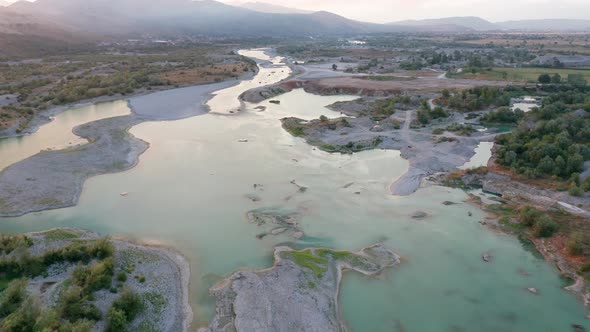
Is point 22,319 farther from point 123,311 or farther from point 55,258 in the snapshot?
point 55,258

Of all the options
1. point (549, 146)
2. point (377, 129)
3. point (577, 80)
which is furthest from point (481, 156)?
point (577, 80)

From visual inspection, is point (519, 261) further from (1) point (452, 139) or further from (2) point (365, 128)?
(2) point (365, 128)

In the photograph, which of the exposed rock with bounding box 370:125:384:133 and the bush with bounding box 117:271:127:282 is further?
the exposed rock with bounding box 370:125:384:133

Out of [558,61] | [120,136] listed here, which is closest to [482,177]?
[120,136]

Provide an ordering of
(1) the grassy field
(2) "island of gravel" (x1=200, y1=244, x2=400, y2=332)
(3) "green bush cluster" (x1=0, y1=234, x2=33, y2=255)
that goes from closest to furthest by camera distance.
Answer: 1. (2) "island of gravel" (x1=200, y1=244, x2=400, y2=332)
2. (3) "green bush cluster" (x1=0, y1=234, x2=33, y2=255)
3. (1) the grassy field

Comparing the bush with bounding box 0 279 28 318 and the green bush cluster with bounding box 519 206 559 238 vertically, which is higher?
the bush with bounding box 0 279 28 318

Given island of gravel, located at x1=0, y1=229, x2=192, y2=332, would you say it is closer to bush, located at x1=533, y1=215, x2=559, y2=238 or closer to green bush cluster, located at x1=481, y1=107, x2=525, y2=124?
bush, located at x1=533, y1=215, x2=559, y2=238

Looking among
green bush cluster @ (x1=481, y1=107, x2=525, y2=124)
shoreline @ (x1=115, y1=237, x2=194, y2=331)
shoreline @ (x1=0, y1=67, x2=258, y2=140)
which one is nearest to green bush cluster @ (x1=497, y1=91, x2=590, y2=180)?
green bush cluster @ (x1=481, y1=107, x2=525, y2=124)
